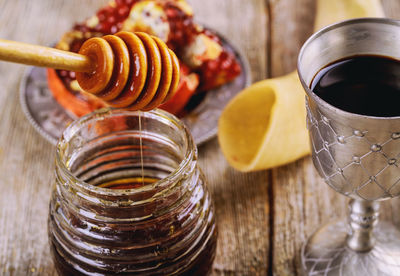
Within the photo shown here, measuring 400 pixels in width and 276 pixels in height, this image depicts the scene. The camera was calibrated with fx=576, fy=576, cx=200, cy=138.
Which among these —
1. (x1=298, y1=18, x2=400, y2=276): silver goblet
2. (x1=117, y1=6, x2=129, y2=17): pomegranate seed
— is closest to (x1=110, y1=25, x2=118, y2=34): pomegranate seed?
(x1=117, y1=6, x2=129, y2=17): pomegranate seed

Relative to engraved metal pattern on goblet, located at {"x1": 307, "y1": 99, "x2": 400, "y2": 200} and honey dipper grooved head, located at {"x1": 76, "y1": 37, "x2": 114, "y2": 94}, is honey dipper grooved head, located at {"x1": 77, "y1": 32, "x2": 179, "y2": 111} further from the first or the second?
engraved metal pattern on goblet, located at {"x1": 307, "y1": 99, "x2": 400, "y2": 200}

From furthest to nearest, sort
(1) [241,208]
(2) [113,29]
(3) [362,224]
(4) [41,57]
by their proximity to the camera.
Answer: (2) [113,29]
(1) [241,208]
(3) [362,224]
(4) [41,57]

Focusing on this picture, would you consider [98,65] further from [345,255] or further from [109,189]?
[345,255]

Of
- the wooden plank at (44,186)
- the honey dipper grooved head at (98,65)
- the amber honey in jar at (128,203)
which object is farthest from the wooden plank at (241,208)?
the honey dipper grooved head at (98,65)

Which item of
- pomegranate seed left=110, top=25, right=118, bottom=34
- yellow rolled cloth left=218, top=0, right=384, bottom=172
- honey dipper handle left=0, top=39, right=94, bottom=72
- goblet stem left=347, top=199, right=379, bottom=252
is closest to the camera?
honey dipper handle left=0, top=39, right=94, bottom=72

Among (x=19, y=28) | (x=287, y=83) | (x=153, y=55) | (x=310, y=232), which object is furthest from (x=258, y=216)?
(x=19, y=28)

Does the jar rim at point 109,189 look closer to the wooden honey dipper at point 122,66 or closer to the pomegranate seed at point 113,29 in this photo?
the wooden honey dipper at point 122,66

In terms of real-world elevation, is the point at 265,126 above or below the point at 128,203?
below

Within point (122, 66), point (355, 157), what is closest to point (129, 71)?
point (122, 66)
